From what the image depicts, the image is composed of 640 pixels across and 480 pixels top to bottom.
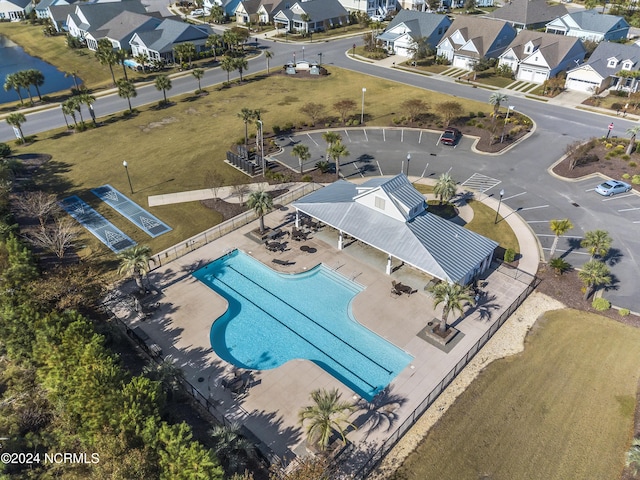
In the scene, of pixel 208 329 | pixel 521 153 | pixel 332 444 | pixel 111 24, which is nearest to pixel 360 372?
pixel 332 444

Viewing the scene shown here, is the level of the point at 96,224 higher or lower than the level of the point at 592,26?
lower

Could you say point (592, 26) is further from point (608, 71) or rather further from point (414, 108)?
point (414, 108)

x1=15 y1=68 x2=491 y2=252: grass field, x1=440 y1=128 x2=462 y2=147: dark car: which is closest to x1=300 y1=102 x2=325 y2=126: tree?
x1=15 y1=68 x2=491 y2=252: grass field

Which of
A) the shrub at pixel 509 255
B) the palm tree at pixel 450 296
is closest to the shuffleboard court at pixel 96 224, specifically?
the palm tree at pixel 450 296

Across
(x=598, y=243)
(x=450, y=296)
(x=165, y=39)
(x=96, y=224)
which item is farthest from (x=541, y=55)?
(x=96, y=224)

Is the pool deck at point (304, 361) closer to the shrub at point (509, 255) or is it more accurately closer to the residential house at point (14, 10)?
the shrub at point (509, 255)

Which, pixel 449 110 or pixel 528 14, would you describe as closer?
pixel 449 110

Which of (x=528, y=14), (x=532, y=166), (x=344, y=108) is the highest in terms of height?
(x=528, y=14)
